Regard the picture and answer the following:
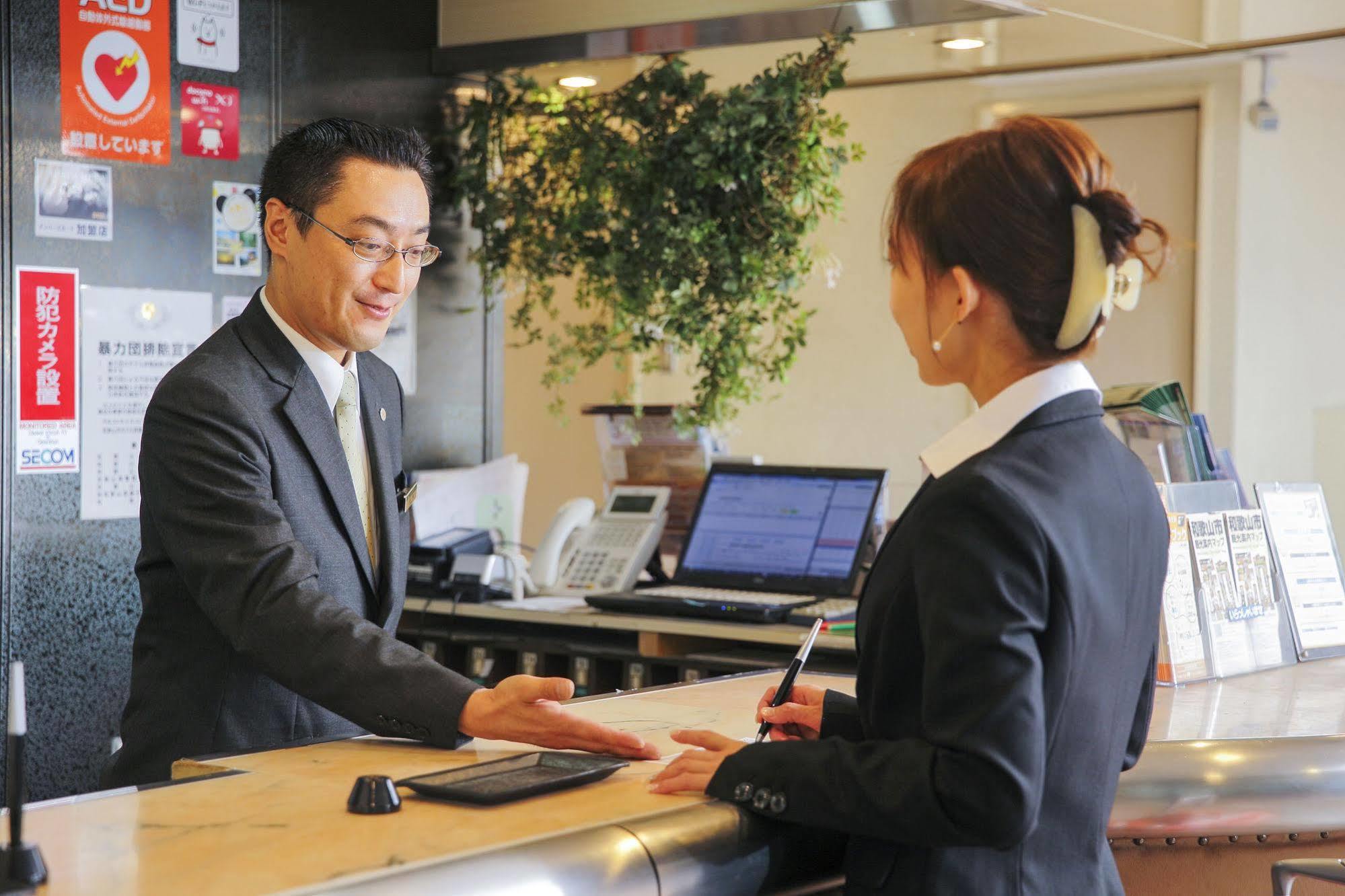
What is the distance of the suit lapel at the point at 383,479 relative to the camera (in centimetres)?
202

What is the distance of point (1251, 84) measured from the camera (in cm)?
594

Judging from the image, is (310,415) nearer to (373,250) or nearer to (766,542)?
(373,250)

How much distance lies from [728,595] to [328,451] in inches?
60.9

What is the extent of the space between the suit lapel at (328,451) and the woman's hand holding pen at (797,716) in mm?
599

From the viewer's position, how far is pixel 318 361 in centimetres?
206

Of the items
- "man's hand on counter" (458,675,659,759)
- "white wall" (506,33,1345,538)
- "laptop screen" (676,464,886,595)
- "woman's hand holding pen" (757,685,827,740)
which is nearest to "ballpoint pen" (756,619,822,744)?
"woman's hand holding pen" (757,685,827,740)

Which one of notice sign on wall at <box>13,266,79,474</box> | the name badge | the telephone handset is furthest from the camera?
the telephone handset

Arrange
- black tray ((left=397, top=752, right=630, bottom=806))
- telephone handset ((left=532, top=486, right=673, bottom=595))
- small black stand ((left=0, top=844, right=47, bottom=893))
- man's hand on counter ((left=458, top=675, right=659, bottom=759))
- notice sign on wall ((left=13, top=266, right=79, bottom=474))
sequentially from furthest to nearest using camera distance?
telephone handset ((left=532, top=486, right=673, bottom=595)) → notice sign on wall ((left=13, top=266, right=79, bottom=474)) → man's hand on counter ((left=458, top=675, right=659, bottom=759)) → black tray ((left=397, top=752, right=630, bottom=806)) → small black stand ((left=0, top=844, right=47, bottom=893))

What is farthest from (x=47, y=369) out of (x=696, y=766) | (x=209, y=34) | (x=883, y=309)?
(x=883, y=309)

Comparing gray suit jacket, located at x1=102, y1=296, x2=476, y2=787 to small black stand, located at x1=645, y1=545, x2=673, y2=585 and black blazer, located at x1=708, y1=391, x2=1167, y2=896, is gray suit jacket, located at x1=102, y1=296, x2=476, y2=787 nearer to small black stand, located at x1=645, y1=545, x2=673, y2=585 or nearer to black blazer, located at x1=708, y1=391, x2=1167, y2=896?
black blazer, located at x1=708, y1=391, x2=1167, y2=896

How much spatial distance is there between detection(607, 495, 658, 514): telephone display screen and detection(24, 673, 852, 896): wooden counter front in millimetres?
2043

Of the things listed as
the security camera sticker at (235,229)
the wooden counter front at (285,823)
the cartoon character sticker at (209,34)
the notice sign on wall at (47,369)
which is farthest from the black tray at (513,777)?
the cartoon character sticker at (209,34)

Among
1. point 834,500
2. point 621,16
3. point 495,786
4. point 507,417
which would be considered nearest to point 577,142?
point 621,16

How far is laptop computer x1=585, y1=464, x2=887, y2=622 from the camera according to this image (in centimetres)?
334
